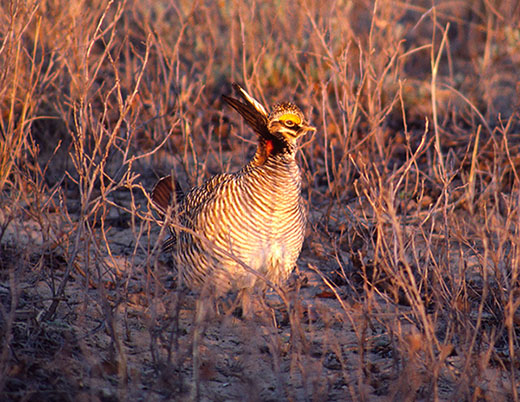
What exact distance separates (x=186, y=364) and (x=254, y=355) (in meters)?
0.35

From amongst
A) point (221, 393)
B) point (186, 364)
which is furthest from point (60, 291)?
point (221, 393)

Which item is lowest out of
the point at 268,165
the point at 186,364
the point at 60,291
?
the point at 186,364

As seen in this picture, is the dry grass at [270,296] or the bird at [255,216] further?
the bird at [255,216]

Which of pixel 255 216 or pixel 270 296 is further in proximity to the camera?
pixel 270 296

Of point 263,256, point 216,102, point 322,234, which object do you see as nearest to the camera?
point 263,256

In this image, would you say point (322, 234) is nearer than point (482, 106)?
Yes

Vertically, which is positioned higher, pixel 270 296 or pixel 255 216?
pixel 255 216

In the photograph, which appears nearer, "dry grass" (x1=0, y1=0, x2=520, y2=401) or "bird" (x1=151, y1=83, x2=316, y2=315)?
"dry grass" (x1=0, y1=0, x2=520, y2=401)

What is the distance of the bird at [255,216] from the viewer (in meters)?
3.65

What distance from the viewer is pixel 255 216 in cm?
366

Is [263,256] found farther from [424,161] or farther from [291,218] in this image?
[424,161]

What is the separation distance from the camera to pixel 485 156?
5.80 metres

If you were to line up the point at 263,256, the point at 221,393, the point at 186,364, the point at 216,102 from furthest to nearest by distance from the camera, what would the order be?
the point at 216,102
the point at 263,256
the point at 186,364
the point at 221,393

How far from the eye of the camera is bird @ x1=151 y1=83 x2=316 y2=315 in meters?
3.65
